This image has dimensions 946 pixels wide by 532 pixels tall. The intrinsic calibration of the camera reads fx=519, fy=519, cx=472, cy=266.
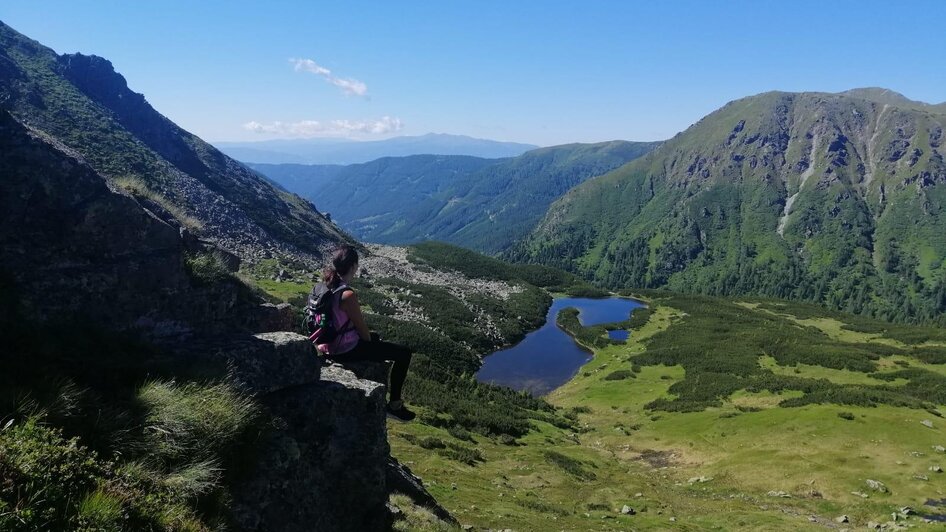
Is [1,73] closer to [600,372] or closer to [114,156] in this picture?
[114,156]

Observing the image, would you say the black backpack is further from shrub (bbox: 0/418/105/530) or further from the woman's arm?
shrub (bbox: 0/418/105/530)

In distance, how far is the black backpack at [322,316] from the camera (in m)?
14.5

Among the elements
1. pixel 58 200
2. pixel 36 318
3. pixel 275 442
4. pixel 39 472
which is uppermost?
pixel 58 200

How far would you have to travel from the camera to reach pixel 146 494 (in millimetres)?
8086

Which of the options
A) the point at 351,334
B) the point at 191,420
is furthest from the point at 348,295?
the point at 191,420

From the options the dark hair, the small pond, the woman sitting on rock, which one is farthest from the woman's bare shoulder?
the small pond

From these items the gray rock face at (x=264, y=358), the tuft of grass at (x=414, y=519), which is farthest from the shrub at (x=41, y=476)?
the tuft of grass at (x=414, y=519)

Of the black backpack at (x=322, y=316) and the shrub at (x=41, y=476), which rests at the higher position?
the black backpack at (x=322, y=316)

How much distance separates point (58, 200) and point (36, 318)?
3.18 meters

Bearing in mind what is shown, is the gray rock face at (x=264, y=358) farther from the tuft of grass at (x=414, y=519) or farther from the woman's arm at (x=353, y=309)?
the tuft of grass at (x=414, y=519)

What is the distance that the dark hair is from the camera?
47.0ft

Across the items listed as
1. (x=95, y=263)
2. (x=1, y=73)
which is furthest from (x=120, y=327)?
(x=1, y=73)

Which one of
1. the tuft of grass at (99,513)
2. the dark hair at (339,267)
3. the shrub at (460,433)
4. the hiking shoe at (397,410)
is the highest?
the dark hair at (339,267)

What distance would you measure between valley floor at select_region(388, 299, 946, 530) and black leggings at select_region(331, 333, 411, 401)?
43.4 ft
